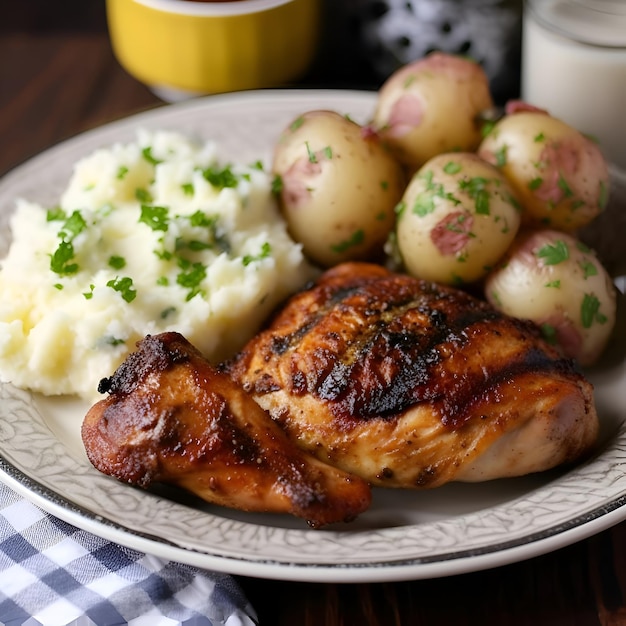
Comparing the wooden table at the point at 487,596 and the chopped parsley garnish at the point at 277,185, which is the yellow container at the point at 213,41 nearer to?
the chopped parsley garnish at the point at 277,185

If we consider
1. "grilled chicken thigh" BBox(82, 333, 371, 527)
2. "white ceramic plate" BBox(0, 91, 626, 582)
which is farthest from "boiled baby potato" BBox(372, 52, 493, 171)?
"grilled chicken thigh" BBox(82, 333, 371, 527)

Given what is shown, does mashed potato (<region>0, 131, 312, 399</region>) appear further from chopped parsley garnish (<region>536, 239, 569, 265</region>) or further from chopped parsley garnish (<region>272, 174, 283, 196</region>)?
chopped parsley garnish (<region>536, 239, 569, 265</region>)

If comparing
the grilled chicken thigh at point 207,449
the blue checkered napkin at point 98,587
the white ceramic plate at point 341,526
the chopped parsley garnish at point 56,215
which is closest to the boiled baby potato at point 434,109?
the white ceramic plate at point 341,526

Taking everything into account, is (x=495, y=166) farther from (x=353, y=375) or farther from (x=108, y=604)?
(x=108, y=604)

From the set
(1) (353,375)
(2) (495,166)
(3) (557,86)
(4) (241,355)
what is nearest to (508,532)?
(1) (353,375)

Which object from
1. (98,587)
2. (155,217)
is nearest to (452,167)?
(155,217)

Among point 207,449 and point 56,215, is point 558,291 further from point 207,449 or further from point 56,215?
point 56,215
